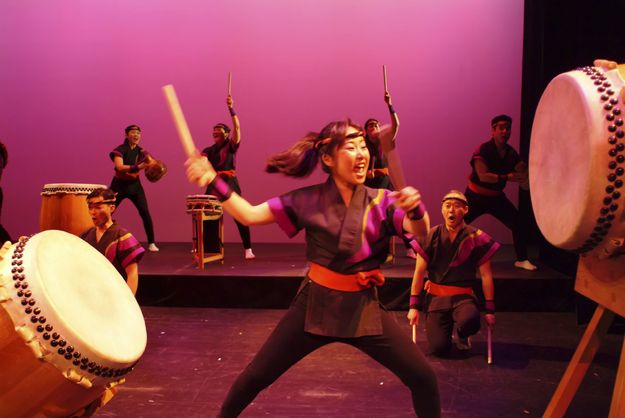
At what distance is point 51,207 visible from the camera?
13.6 feet

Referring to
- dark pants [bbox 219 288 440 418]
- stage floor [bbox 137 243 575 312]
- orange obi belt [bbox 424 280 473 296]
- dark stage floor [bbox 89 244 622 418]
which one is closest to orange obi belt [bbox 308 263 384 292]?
dark pants [bbox 219 288 440 418]

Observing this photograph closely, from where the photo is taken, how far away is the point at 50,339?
5.79 feet

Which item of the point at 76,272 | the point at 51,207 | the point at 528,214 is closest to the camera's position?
the point at 76,272

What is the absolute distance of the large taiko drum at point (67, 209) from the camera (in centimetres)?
413

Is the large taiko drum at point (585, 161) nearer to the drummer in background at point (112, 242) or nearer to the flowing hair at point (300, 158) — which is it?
the flowing hair at point (300, 158)

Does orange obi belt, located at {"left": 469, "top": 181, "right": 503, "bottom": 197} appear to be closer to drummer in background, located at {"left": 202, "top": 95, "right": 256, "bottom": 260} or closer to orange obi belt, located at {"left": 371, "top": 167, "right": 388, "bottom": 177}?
orange obi belt, located at {"left": 371, "top": 167, "right": 388, "bottom": 177}

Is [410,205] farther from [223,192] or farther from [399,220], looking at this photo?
[223,192]

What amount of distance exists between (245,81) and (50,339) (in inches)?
199

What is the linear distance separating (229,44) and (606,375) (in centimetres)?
496

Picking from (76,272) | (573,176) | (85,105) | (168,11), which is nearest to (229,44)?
(168,11)

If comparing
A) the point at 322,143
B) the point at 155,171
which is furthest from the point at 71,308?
the point at 155,171

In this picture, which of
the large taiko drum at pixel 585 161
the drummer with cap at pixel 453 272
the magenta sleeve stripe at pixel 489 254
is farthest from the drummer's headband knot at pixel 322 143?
the magenta sleeve stripe at pixel 489 254

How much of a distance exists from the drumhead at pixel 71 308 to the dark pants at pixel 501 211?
3.10 meters

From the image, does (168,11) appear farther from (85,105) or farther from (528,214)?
(528,214)
